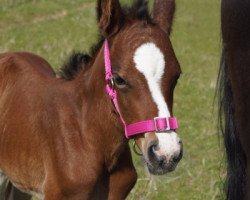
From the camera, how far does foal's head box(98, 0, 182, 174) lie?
382 centimetres

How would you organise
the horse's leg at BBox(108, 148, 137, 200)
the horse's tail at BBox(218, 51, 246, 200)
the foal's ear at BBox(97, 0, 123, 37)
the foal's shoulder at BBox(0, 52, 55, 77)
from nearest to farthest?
the foal's ear at BBox(97, 0, 123, 37)
the horse's tail at BBox(218, 51, 246, 200)
the horse's leg at BBox(108, 148, 137, 200)
the foal's shoulder at BBox(0, 52, 55, 77)

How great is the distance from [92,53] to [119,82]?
2.22 ft

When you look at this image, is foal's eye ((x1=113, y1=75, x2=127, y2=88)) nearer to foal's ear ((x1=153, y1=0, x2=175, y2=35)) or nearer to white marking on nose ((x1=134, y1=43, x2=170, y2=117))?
white marking on nose ((x1=134, y1=43, x2=170, y2=117))

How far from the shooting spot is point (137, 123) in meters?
3.97

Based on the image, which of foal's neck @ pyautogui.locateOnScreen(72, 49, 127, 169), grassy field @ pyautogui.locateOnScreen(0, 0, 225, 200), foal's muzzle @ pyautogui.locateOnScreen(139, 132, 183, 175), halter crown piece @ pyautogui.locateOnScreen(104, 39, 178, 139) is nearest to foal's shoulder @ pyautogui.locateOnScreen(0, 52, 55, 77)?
grassy field @ pyautogui.locateOnScreen(0, 0, 225, 200)

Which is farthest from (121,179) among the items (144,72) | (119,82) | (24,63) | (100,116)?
(24,63)

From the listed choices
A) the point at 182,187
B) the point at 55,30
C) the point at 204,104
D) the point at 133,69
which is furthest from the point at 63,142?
the point at 55,30

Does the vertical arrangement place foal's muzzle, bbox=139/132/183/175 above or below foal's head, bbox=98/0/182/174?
below

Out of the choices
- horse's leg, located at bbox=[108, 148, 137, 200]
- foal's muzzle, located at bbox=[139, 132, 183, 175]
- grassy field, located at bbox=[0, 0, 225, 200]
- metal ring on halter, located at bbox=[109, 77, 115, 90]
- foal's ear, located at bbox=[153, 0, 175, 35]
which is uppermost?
foal's ear, located at bbox=[153, 0, 175, 35]

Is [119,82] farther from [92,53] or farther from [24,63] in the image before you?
[24,63]

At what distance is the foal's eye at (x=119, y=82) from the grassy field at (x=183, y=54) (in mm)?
693

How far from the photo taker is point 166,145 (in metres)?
3.74

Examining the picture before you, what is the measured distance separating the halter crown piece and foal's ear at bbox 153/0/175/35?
0.39 metres

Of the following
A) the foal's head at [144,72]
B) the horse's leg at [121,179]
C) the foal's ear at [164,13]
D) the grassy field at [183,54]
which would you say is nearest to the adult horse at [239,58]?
the foal's head at [144,72]
